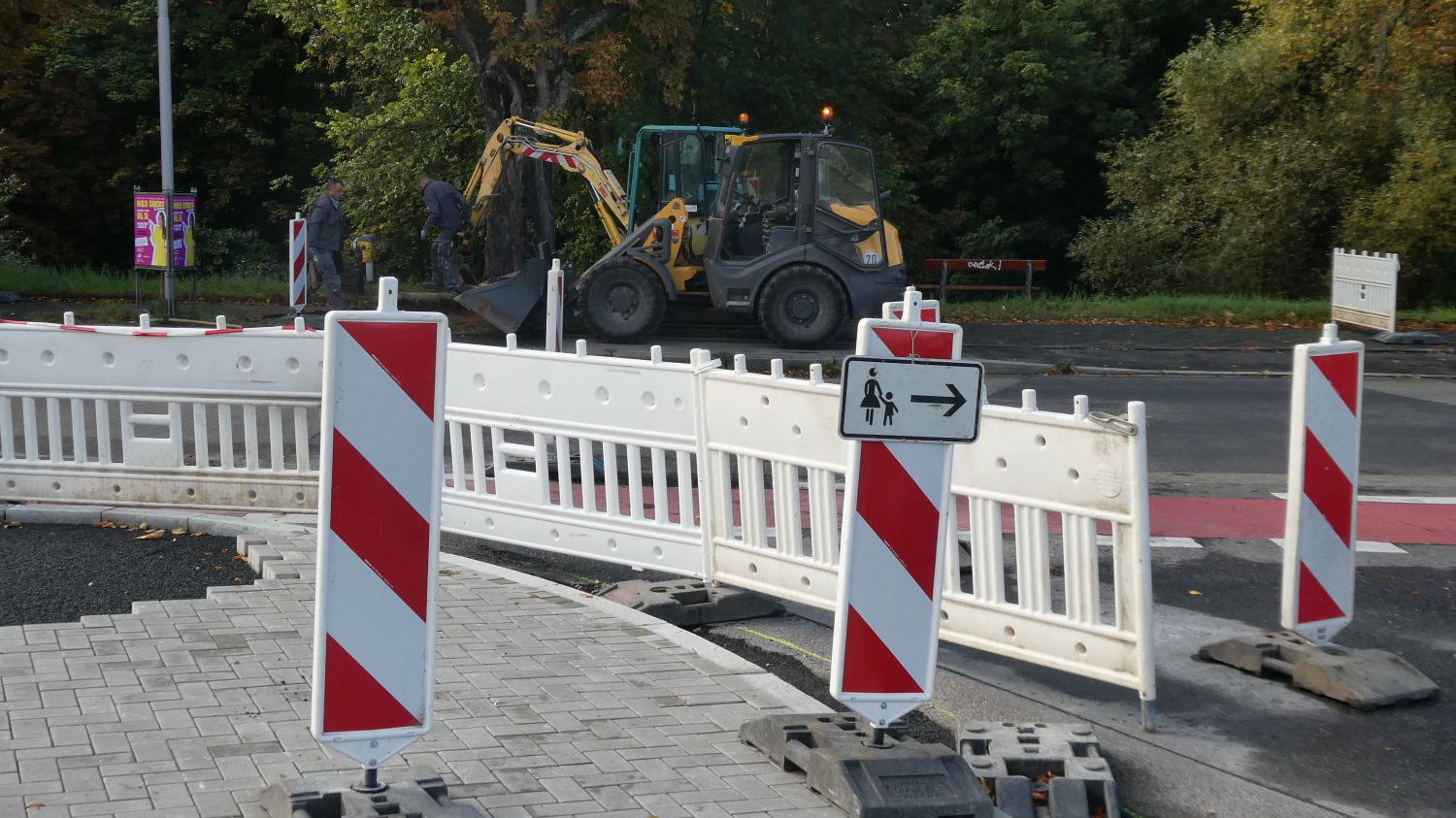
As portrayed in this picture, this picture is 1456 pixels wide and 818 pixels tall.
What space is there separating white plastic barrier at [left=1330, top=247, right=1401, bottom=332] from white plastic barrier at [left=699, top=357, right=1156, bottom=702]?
15386mm

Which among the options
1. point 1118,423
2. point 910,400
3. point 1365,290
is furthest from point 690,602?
point 1365,290

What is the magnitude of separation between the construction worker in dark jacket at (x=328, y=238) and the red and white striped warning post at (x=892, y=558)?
1763 cm

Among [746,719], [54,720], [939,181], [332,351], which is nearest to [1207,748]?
[746,719]

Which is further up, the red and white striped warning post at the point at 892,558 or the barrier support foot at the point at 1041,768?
the red and white striped warning post at the point at 892,558

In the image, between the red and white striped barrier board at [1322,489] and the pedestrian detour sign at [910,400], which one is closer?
the pedestrian detour sign at [910,400]

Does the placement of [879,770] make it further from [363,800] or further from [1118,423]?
[1118,423]

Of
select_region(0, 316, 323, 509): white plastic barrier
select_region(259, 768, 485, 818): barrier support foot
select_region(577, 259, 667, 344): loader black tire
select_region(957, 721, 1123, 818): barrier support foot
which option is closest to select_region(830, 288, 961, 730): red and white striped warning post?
select_region(957, 721, 1123, 818): barrier support foot

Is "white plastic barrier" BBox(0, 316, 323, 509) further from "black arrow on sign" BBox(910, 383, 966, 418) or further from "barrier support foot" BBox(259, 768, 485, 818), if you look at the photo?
"black arrow on sign" BBox(910, 383, 966, 418)

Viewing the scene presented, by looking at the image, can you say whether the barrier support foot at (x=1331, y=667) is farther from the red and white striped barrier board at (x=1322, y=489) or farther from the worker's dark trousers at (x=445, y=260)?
the worker's dark trousers at (x=445, y=260)

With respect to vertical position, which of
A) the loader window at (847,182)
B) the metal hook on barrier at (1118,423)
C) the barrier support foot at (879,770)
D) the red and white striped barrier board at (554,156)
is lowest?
the barrier support foot at (879,770)

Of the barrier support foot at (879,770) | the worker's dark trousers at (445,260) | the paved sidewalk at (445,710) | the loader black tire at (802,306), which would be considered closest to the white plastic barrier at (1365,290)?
the loader black tire at (802,306)

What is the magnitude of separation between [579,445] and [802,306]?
11.6 m

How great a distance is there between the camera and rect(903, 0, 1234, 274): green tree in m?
36.3

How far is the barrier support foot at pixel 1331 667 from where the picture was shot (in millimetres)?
6035
